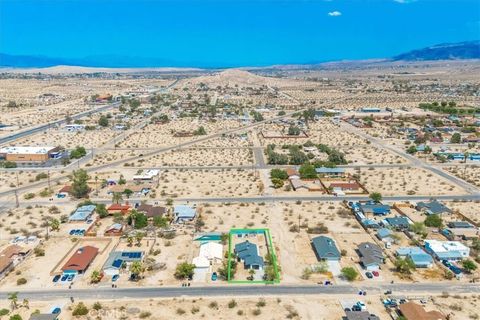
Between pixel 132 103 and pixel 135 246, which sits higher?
pixel 132 103

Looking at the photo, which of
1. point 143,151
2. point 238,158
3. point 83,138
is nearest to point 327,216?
point 238,158

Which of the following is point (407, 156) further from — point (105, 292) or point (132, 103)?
point (132, 103)

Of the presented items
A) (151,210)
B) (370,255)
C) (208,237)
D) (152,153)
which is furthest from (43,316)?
(152,153)

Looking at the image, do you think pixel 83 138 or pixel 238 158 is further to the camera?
pixel 83 138

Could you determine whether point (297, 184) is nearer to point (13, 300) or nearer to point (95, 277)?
point (95, 277)

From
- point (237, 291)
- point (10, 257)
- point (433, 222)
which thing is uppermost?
point (433, 222)
